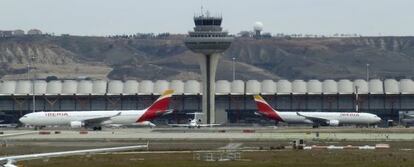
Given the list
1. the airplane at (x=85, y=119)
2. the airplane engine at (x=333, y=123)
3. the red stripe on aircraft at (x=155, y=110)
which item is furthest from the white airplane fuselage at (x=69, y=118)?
the airplane engine at (x=333, y=123)

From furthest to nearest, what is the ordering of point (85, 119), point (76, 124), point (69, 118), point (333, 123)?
point (333, 123)
point (69, 118)
point (85, 119)
point (76, 124)

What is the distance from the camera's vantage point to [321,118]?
18738 centimetres

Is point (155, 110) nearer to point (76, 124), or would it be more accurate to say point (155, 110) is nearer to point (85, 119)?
point (85, 119)

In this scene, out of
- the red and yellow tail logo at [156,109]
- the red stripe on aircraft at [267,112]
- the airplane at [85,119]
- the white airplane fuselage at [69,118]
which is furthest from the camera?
the red stripe on aircraft at [267,112]

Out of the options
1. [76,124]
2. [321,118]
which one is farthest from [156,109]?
[321,118]

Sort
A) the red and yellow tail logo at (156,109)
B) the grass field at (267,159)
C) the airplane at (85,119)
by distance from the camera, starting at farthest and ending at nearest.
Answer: the red and yellow tail logo at (156,109) < the airplane at (85,119) < the grass field at (267,159)

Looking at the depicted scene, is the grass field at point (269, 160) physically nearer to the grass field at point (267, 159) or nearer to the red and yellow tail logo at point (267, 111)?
the grass field at point (267, 159)

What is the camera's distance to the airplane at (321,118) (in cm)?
18512

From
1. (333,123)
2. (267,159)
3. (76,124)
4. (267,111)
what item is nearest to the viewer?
(267,159)

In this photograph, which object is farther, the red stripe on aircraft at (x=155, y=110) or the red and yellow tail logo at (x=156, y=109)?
the red and yellow tail logo at (x=156, y=109)

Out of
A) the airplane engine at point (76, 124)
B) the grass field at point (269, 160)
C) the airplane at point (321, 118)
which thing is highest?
the airplane at point (321, 118)

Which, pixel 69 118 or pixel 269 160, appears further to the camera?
pixel 69 118

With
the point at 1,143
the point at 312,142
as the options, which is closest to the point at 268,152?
the point at 312,142

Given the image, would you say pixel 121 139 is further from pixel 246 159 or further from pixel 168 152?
pixel 246 159
